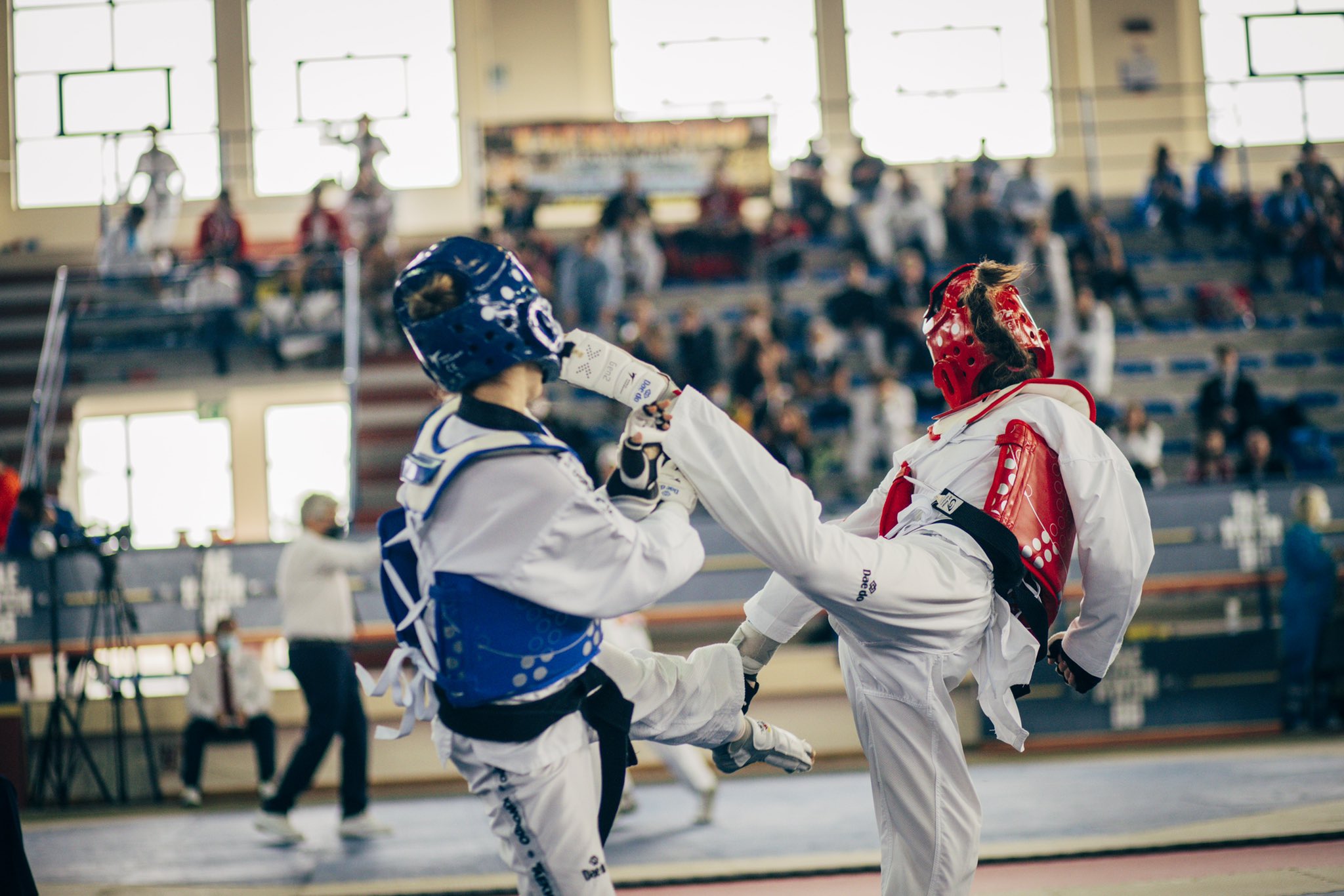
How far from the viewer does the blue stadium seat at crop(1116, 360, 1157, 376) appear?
1245 centimetres

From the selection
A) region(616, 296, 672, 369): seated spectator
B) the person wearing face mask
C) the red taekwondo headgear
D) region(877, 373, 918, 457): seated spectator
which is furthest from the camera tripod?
the red taekwondo headgear

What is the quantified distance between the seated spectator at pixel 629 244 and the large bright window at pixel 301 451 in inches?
145

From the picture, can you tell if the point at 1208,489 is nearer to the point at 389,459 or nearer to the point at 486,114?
the point at 389,459

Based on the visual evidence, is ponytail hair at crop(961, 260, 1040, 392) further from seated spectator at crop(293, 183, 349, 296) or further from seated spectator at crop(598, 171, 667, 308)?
seated spectator at crop(293, 183, 349, 296)

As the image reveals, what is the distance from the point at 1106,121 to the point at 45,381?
12.9 m

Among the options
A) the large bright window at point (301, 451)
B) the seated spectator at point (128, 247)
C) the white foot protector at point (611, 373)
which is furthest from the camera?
the large bright window at point (301, 451)

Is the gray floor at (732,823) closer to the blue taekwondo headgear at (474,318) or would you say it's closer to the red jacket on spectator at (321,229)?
the blue taekwondo headgear at (474,318)

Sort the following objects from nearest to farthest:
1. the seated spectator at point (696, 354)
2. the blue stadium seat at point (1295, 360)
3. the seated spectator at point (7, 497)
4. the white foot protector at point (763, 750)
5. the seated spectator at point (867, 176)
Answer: the white foot protector at point (763, 750), the seated spectator at point (7, 497), the seated spectator at point (696, 354), the blue stadium seat at point (1295, 360), the seated spectator at point (867, 176)

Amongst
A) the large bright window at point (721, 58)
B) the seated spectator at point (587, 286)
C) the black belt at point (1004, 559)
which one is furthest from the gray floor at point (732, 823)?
the large bright window at point (721, 58)

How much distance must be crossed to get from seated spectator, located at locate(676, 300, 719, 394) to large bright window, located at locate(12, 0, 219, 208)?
24.8 feet

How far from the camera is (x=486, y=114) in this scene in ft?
51.2

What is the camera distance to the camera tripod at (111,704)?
336 inches

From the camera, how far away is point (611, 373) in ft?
8.82

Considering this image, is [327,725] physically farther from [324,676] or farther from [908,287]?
[908,287]
